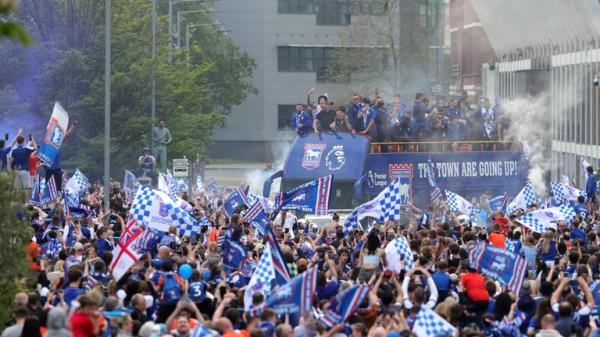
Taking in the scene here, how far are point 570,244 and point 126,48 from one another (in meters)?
29.1

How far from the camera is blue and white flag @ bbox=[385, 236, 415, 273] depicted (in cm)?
1789

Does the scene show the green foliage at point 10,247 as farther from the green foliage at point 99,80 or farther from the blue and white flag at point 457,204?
the green foliage at point 99,80

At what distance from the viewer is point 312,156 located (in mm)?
32688

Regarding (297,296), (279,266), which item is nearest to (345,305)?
(297,296)

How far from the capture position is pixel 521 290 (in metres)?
16.4

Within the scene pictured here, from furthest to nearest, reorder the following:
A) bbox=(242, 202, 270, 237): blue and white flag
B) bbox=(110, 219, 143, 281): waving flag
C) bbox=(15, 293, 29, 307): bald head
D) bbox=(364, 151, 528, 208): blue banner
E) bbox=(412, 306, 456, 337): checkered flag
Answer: bbox=(364, 151, 528, 208): blue banner
bbox=(242, 202, 270, 237): blue and white flag
bbox=(110, 219, 143, 281): waving flag
bbox=(15, 293, 29, 307): bald head
bbox=(412, 306, 456, 337): checkered flag

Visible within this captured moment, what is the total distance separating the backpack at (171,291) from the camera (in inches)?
614

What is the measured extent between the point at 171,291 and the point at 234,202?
12763 mm

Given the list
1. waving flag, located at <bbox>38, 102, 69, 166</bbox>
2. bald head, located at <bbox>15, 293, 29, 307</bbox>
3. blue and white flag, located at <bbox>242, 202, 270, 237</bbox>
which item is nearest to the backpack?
bald head, located at <bbox>15, 293, 29, 307</bbox>

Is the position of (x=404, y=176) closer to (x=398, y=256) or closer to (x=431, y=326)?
(x=398, y=256)

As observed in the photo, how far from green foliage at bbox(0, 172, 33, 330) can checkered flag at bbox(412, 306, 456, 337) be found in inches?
149

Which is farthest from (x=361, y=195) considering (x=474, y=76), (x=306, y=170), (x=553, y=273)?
(x=474, y=76)

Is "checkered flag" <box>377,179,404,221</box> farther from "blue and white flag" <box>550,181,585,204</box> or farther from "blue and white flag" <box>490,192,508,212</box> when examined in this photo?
"blue and white flag" <box>490,192,508,212</box>

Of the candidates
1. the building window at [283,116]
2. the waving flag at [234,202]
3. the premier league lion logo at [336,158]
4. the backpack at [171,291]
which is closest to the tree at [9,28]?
the backpack at [171,291]
